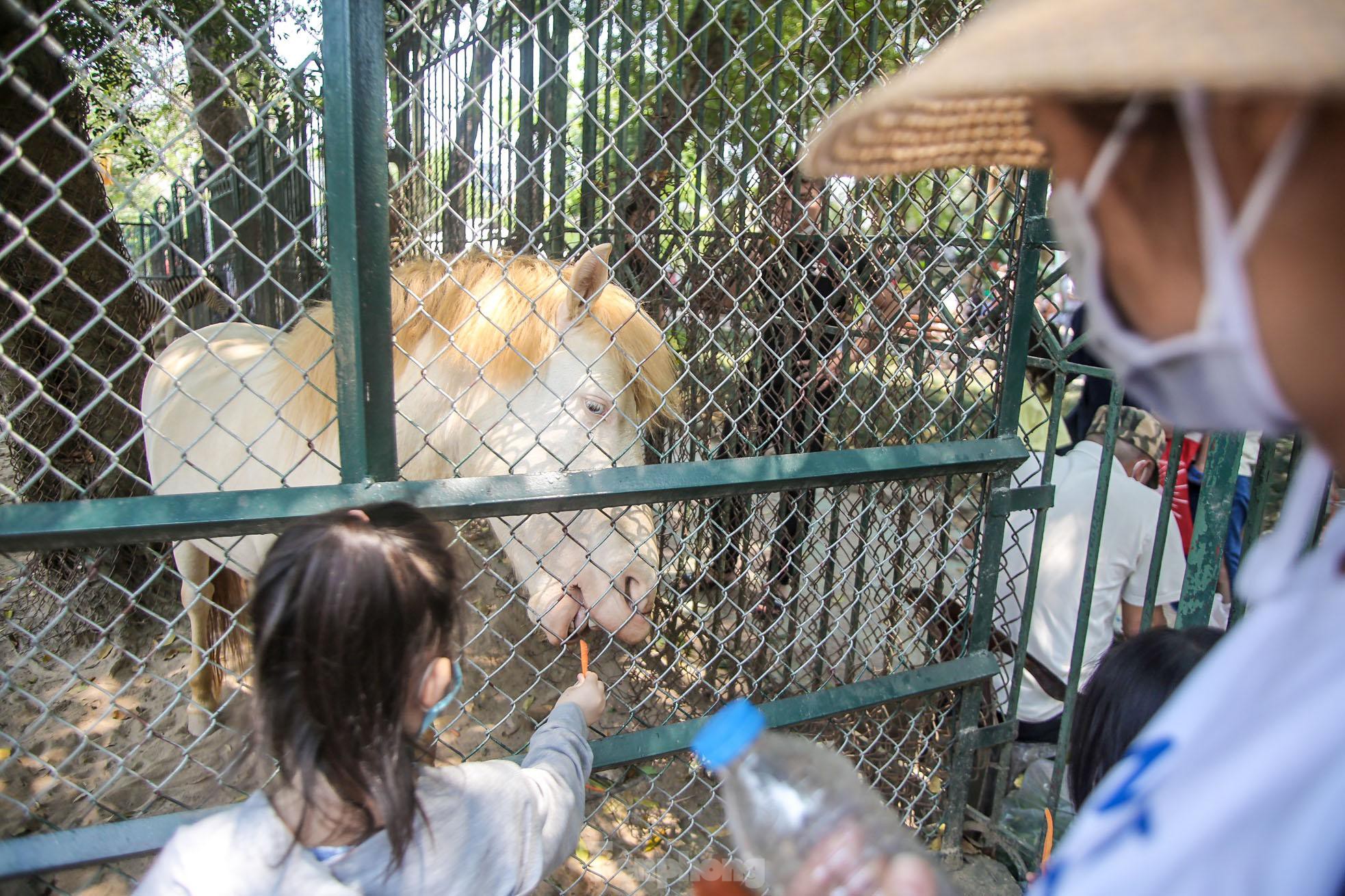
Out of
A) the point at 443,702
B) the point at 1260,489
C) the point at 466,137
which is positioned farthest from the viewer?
the point at 466,137

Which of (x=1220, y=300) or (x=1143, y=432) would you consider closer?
(x=1220, y=300)

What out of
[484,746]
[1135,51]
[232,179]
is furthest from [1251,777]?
[232,179]

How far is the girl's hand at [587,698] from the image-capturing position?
1.76 m

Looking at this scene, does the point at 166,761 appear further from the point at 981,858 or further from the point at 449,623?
the point at 981,858

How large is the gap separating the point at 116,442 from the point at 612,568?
388 cm

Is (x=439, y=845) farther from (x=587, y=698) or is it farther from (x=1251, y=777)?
(x=1251, y=777)

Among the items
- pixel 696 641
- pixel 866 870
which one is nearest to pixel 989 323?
pixel 866 870

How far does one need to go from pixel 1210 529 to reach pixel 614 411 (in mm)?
1866

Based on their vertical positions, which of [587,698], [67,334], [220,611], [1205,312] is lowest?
[220,611]

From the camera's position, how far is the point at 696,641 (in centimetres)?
427

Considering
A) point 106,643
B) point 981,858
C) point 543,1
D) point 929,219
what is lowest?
point 981,858

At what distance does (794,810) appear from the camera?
3.72 ft

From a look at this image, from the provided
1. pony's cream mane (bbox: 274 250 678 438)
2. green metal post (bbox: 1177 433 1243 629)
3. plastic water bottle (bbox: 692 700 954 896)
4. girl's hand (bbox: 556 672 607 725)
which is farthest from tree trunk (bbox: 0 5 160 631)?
green metal post (bbox: 1177 433 1243 629)

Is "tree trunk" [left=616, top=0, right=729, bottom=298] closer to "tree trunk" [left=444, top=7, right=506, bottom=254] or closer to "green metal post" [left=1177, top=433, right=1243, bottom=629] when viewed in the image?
"tree trunk" [left=444, top=7, right=506, bottom=254]
